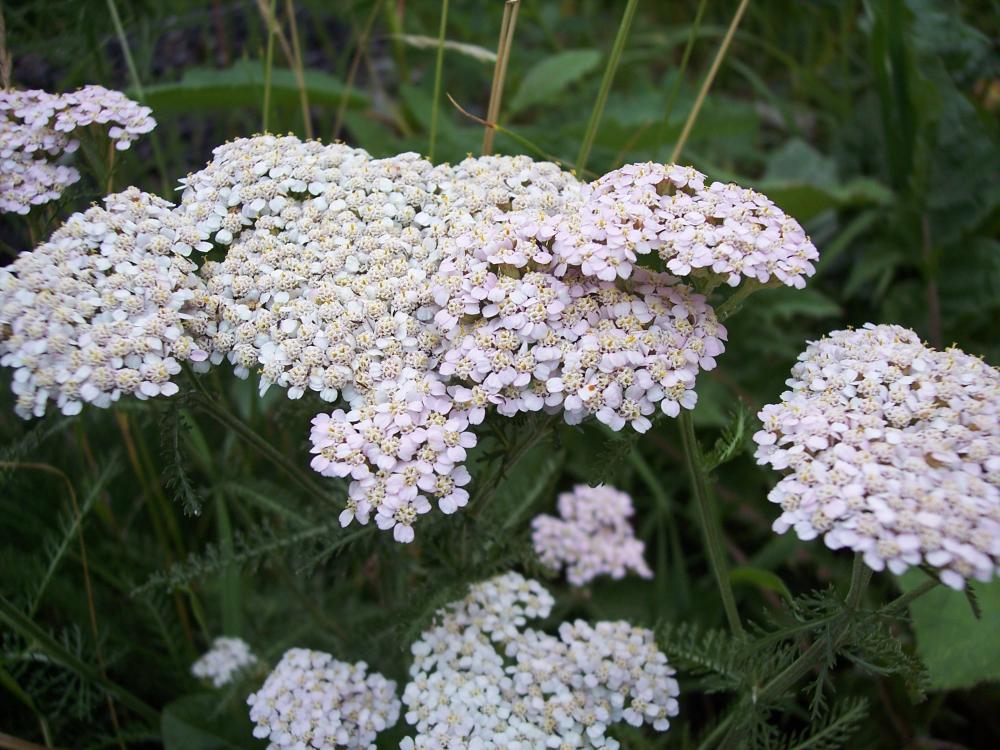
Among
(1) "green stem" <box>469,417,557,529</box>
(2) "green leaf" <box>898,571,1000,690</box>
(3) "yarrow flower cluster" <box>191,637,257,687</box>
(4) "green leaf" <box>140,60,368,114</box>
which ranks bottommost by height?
(3) "yarrow flower cluster" <box>191,637,257,687</box>

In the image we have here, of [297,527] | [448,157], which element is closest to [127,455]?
[297,527]

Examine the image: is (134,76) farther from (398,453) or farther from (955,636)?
(955,636)

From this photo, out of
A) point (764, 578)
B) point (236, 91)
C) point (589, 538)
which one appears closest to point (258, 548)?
point (589, 538)

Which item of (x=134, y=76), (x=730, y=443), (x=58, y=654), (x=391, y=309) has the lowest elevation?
(x=58, y=654)

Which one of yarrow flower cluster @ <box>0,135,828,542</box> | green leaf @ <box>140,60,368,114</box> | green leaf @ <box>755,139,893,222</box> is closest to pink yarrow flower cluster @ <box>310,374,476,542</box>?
yarrow flower cluster @ <box>0,135,828,542</box>

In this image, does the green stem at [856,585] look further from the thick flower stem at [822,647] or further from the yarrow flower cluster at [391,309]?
the yarrow flower cluster at [391,309]

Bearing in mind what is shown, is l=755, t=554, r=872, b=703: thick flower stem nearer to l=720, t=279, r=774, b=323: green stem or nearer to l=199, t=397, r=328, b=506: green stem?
l=720, t=279, r=774, b=323: green stem

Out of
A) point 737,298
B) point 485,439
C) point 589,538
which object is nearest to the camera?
point 737,298
